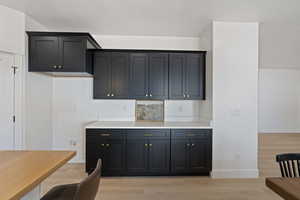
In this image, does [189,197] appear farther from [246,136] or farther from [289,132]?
[289,132]

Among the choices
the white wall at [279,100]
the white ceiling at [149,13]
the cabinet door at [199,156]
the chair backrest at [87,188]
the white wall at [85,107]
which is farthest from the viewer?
the white wall at [279,100]

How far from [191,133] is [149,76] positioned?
1.31 meters

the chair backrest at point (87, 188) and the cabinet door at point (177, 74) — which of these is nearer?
the chair backrest at point (87, 188)

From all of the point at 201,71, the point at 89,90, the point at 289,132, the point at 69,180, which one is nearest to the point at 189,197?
the point at 69,180

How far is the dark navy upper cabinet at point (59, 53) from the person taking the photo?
349 cm

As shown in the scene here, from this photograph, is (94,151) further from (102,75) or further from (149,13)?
(149,13)

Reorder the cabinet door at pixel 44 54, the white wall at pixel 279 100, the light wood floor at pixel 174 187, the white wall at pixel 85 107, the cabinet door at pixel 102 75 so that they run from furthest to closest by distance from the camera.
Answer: the white wall at pixel 279 100 < the white wall at pixel 85 107 < the cabinet door at pixel 102 75 < the cabinet door at pixel 44 54 < the light wood floor at pixel 174 187

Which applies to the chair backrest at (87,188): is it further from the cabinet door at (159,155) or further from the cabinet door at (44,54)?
the cabinet door at (44,54)

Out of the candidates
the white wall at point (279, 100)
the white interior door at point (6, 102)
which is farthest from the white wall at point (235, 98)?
the white wall at point (279, 100)

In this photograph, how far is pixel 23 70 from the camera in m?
3.38

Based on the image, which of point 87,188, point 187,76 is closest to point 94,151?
point 187,76

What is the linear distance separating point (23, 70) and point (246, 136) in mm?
3920

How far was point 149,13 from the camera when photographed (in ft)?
11.0

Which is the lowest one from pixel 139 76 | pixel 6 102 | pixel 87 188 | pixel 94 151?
pixel 94 151
